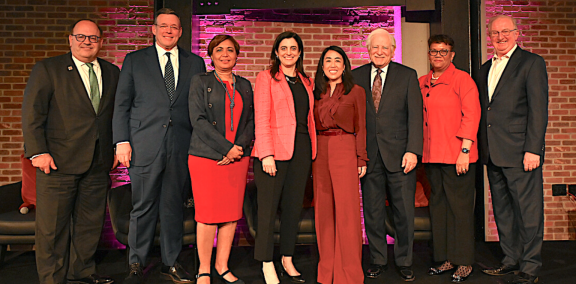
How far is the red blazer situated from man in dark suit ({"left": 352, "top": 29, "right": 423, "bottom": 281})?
0.50 ft

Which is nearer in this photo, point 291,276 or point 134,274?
point 134,274

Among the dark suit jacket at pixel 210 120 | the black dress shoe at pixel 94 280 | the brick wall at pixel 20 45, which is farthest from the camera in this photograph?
the brick wall at pixel 20 45

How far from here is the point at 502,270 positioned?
303 cm

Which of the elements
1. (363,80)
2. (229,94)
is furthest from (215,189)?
(363,80)

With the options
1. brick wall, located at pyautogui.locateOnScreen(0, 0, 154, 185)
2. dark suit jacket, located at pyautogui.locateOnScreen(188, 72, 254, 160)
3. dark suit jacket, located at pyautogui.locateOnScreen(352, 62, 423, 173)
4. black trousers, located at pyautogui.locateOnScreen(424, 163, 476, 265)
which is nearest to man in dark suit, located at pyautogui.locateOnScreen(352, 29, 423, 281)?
dark suit jacket, located at pyautogui.locateOnScreen(352, 62, 423, 173)

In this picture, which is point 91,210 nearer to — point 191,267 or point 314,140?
point 191,267

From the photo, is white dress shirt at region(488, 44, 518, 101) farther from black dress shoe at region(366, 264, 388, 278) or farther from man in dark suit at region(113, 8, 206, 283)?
man in dark suit at region(113, 8, 206, 283)

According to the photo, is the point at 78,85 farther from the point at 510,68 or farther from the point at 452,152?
the point at 510,68

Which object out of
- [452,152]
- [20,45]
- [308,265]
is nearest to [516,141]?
[452,152]

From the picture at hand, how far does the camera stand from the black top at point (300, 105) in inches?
106

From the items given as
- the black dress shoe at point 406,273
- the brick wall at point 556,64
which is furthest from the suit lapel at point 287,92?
the brick wall at point 556,64

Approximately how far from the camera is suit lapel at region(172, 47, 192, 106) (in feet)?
9.31

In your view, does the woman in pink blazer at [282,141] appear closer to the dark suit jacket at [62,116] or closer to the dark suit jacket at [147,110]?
the dark suit jacket at [147,110]

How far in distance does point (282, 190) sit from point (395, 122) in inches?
40.4
